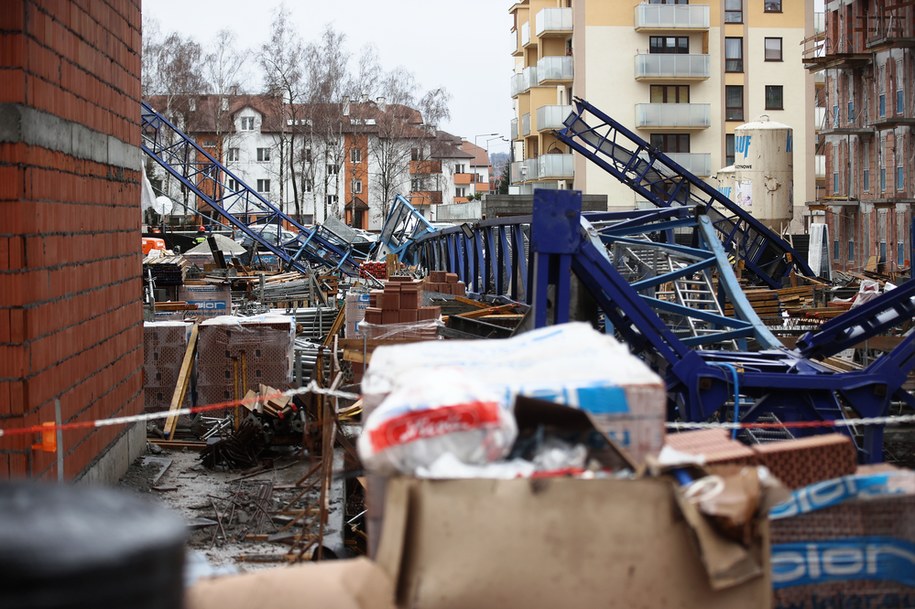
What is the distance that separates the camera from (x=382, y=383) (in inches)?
201

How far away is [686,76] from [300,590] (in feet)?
198

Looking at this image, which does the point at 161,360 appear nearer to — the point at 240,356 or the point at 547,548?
the point at 240,356

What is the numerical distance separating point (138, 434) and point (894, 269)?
29.3 metres

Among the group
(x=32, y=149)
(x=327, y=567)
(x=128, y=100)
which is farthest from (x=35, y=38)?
(x=327, y=567)

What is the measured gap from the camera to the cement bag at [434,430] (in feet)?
13.9

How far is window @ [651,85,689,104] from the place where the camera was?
6238cm

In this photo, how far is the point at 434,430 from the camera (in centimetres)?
425

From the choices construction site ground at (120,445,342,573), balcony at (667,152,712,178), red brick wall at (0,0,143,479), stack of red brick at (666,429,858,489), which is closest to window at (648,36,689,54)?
balcony at (667,152,712,178)

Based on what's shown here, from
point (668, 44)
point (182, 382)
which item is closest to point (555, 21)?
point (668, 44)

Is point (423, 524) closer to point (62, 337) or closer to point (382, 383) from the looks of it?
point (382, 383)

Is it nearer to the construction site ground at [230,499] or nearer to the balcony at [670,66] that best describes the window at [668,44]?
the balcony at [670,66]

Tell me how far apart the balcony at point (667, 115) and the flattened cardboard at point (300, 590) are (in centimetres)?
5925

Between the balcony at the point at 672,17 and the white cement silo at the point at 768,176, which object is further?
the balcony at the point at 672,17

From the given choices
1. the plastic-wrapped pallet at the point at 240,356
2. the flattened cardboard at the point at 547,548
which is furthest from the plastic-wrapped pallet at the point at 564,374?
the plastic-wrapped pallet at the point at 240,356
